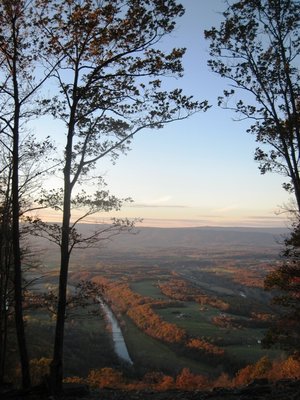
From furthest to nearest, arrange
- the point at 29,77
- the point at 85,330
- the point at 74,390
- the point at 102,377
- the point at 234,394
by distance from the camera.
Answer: the point at 85,330 < the point at 102,377 < the point at 29,77 < the point at 74,390 < the point at 234,394

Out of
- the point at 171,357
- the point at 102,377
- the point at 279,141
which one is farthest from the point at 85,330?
the point at 279,141

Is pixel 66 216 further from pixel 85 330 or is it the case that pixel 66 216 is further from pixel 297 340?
pixel 85 330

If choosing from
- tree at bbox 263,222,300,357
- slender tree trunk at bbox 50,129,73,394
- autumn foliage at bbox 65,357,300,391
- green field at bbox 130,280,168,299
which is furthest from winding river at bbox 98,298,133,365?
slender tree trunk at bbox 50,129,73,394

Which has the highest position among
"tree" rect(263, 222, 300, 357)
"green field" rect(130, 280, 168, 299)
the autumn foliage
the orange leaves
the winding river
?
"tree" rect(263, 222, 300, 357)

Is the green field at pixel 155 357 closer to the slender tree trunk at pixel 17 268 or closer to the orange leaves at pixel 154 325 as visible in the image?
the orange leaves at pixel 154 325

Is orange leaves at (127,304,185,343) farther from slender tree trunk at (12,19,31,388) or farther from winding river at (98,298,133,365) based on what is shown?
slender tree trunk at (12,19,31,388)

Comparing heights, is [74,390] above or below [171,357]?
above

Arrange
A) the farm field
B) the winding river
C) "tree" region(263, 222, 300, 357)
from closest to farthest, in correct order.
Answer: "tree" region(263, 222, 300, 357)
the farm field
the winding river

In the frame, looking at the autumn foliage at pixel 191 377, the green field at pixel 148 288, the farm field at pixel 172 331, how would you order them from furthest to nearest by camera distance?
the green field at pixel 148 288
the farm field at pixel 172 331
the autumn foliage at pixel 191 377

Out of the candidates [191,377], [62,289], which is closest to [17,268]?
[62,289]

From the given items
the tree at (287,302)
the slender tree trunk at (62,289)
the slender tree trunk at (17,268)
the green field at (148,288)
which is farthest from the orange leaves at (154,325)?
the slender tree trunk at (62,289)

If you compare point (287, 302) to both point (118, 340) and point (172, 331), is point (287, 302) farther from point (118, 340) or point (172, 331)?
point (118, 340)
